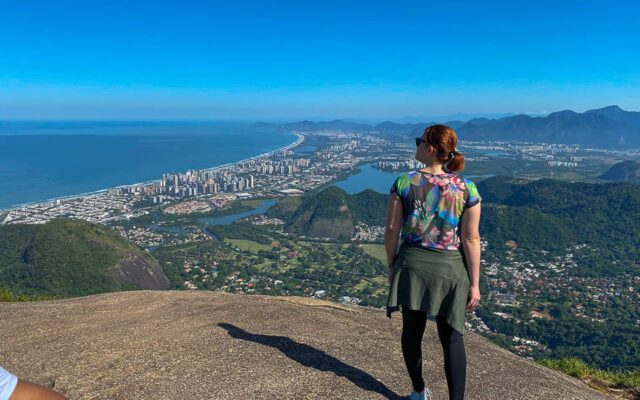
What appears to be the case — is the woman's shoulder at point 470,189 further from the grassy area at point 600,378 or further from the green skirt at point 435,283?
the grassy area at point 600,378

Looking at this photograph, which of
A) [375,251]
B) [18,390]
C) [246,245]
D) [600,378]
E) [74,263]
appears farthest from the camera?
[246,245]

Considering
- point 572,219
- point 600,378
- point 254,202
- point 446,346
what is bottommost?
point 254,202

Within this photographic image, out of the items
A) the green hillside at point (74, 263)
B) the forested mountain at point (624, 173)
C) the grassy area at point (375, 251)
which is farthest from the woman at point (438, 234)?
the forested mountain at point (624, 173)

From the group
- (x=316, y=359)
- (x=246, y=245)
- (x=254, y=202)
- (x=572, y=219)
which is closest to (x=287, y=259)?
(x=246, y=245)

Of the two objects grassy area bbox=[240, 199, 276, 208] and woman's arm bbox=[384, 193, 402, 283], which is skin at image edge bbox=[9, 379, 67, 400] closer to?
woman's arm bbox=[384, 193, 402, 283]

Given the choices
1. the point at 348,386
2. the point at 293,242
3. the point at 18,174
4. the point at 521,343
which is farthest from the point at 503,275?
the point at 18,174

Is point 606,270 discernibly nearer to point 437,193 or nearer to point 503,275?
point 503,275

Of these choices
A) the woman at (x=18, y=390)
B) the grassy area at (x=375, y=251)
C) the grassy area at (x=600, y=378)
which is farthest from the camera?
the grassy area at (x=375, y=251)

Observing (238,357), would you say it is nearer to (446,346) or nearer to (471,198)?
(446,346)
